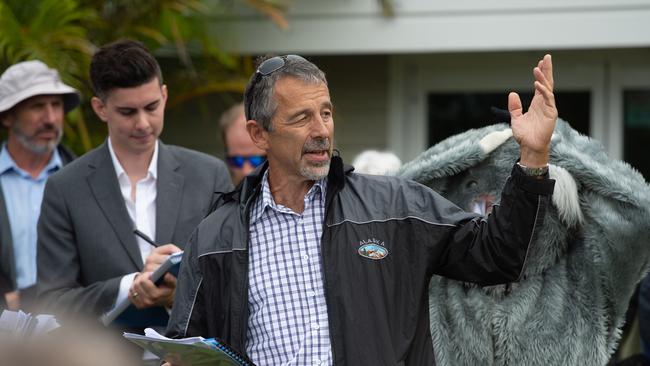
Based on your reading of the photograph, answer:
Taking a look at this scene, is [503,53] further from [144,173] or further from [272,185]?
[272,185]

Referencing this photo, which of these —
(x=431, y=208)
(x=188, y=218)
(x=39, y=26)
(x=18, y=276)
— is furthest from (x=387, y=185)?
(x=39, y=26)

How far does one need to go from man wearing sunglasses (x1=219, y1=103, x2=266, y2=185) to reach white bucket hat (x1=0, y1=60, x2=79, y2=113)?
91 cm

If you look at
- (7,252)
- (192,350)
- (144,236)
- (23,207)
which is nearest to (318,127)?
(192,350)

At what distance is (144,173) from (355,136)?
4.48 meters

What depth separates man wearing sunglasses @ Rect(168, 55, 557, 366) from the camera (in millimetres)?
2822

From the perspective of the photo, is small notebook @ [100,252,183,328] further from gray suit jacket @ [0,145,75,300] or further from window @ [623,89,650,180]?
window @ [623,89,650,180]

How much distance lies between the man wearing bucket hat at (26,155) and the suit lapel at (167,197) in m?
1.07

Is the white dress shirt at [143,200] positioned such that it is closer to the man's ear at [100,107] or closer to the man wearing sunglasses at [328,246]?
the man's ear at [100,107]

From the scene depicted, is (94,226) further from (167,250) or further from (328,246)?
(328,246)

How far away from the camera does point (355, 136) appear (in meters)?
8.48

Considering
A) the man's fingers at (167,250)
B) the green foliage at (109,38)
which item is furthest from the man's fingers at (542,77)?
the green foliage at (109,38)

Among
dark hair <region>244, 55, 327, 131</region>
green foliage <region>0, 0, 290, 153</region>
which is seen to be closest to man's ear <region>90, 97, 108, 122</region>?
dark hair <region>244, 55, 327, 131</region>

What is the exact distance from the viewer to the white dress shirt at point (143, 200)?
3990mm

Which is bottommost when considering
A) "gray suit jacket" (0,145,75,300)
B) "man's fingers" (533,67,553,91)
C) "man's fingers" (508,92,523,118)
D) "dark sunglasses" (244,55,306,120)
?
"gray suit jacket" (0,145,75,300)
